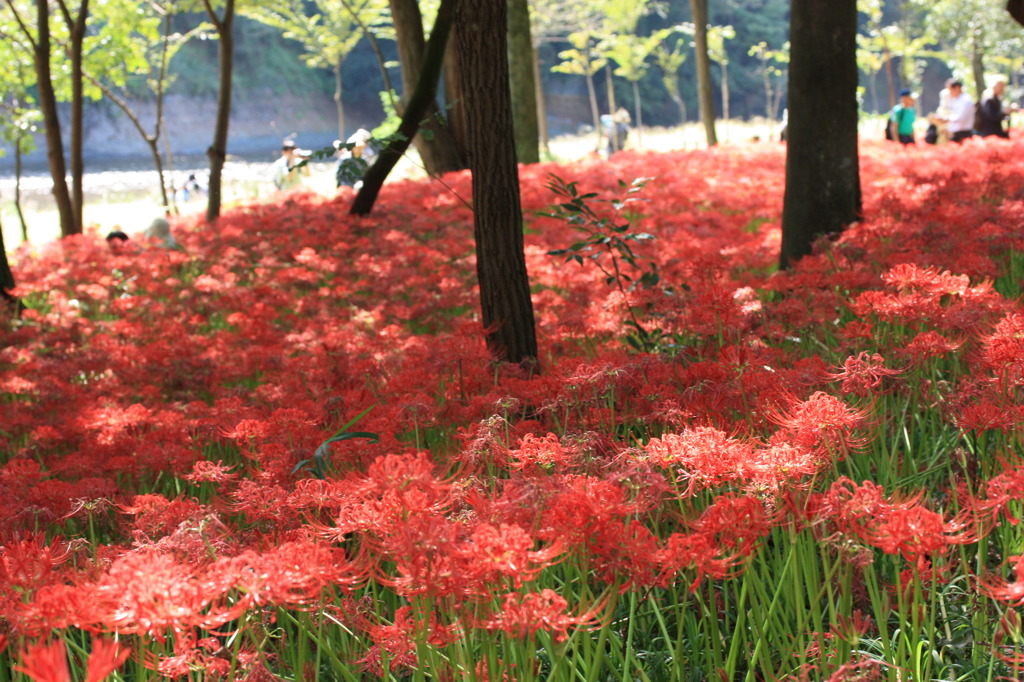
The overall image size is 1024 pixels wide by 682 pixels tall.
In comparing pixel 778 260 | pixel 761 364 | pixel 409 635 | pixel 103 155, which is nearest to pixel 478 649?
pixel 409 635

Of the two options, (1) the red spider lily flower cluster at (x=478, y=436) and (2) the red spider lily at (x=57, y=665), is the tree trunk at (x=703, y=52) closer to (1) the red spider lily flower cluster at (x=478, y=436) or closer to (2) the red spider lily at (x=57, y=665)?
(1) the red spider lily flower cluster at (x=478, y=436)

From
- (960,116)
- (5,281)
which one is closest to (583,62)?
(960,116)

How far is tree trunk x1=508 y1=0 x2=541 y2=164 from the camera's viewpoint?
11281mm

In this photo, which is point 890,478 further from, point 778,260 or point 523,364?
point 778,260

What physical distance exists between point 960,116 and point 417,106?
28.7ft

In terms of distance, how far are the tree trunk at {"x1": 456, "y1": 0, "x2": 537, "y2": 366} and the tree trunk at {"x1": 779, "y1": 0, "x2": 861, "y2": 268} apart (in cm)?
207

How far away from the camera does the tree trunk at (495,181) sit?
3.67m

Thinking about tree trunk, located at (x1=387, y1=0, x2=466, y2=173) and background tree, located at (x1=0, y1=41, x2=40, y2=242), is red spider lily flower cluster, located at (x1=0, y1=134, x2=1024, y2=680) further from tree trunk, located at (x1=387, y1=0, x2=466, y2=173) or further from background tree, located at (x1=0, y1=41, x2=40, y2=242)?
background tree, located at (x1=0, y1=41, x2=40, y2=242)

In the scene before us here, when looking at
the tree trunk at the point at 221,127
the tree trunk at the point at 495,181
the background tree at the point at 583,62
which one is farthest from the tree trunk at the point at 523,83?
the background tree at the point at 583,62

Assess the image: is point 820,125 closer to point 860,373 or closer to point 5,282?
point 860,373

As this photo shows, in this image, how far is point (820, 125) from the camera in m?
5.45

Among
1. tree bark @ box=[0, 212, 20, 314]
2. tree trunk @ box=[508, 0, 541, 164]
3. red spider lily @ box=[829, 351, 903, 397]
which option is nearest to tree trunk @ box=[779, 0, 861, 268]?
red spider lily @ box=[829, 351, 903, 397]

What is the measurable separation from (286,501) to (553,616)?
2.59 feet

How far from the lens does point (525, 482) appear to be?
1768 millimetres
